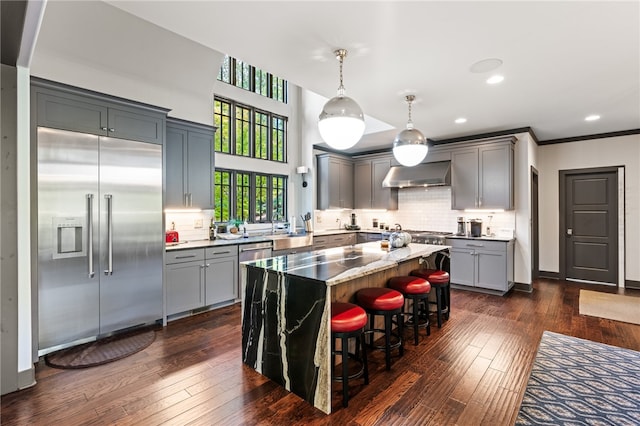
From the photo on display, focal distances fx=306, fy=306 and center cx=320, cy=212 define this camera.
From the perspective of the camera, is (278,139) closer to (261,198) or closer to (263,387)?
(261,198)

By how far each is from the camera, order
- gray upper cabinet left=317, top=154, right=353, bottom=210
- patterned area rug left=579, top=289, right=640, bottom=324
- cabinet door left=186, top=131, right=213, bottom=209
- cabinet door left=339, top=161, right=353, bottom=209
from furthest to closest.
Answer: cabinet door left=339, top=161, right=353, bottom=209 < gray upper cabinet left=317, top=154, right=353, bottom=210 < cabinet door left=186, top=131, right=213, bottom=209 < patterned area rug left=579, top=289, right=640, bottom=324

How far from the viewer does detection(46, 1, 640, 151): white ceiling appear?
2086 millimetres

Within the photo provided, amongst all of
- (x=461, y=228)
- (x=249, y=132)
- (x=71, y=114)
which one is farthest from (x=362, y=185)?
(x=71, y=114)

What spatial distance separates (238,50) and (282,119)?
3856mm

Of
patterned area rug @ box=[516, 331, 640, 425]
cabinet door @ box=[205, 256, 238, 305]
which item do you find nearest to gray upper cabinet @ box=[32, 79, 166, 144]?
cabinet door @ box=[205, 256, 238, 305]

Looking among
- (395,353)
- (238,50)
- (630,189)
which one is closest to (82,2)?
(238,50)

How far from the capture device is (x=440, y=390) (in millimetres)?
2400

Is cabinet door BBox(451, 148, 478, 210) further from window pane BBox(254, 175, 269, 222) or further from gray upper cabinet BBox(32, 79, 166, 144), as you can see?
gray upper cabinet BBox(32, 79, 166, 144)

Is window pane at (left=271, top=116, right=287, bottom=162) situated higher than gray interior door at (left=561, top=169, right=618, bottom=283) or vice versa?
window pane at (left=271, top=116, right=287, bottom=162)

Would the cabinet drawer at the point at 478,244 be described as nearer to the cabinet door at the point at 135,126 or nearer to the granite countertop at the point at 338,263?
the granite countertop at the point at 338,263

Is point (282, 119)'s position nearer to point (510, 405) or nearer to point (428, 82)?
point (428, 82)

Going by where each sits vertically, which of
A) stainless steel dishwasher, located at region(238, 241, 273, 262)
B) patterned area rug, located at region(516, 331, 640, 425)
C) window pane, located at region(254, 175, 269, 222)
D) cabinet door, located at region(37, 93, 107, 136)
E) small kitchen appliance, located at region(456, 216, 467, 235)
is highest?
cabinet door, located at region(37, 93, 107, 136)

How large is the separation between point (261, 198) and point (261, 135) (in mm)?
1254

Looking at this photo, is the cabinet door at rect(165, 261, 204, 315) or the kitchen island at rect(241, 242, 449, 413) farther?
the cabinet door at rect(165, 261, 204, 315)
